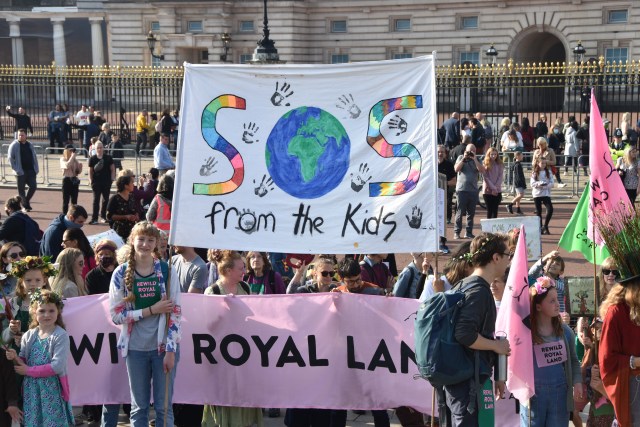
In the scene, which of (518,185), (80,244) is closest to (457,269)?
(80,244)

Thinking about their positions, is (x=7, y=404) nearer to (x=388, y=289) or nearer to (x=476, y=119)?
(x=388, y=289)

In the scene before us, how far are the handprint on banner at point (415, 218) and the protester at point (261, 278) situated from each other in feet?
6.34

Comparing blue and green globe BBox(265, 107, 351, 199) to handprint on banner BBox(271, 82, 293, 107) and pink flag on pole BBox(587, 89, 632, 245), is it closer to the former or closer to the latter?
handprint on banner BBox(271, 82, 293, 107)

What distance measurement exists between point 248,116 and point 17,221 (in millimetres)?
5159

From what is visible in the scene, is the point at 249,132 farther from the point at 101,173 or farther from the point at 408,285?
the point at 101,173

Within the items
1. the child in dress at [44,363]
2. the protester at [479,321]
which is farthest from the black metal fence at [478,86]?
the child in dress at [44,363]

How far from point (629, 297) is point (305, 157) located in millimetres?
2219

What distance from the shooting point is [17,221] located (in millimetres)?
11617

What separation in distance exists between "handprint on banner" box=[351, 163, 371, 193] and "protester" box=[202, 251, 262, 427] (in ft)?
4.08

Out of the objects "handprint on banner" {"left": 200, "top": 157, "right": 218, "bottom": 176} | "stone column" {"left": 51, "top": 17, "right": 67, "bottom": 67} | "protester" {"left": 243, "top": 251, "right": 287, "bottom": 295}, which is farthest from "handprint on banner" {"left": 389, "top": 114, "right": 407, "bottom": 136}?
"stone column" {"left": 51, "top": 17, "right": 67, "bottom": 67}

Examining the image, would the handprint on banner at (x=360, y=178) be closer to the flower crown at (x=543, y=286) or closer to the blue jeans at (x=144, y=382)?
the flower crown at (x=543, y=286)

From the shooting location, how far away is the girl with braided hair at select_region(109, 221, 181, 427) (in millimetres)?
7137

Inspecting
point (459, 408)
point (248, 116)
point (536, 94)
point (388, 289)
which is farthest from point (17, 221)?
point (536, 94)

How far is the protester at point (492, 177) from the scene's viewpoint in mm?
17188
